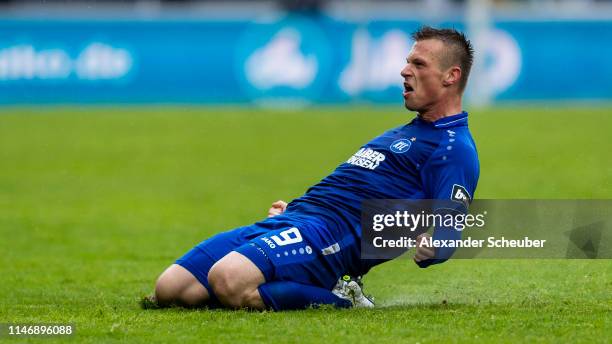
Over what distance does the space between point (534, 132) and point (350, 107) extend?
7373 mm

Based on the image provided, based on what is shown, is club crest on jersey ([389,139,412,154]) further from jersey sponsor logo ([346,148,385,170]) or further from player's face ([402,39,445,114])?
player's face ([402,39,445,114])

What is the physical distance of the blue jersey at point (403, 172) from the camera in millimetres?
6688

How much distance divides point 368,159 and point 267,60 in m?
20.0

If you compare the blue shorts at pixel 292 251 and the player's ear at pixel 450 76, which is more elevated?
the player's ear at pixel 450 76

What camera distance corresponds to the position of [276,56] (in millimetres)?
26844

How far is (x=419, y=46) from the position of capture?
7.00 metres

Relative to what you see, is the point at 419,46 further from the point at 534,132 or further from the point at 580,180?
the point at 534,132

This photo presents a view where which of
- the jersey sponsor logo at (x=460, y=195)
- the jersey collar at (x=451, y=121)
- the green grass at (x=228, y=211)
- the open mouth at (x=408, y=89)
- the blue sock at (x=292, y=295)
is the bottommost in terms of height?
the green grass at (x=228, y=211)

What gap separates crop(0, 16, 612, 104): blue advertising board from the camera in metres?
26.8

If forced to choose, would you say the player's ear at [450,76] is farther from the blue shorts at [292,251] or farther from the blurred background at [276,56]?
the blurred background at [276,56]

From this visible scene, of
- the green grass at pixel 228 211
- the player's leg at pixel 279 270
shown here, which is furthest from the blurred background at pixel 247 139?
the player's leg at pixel 279 270

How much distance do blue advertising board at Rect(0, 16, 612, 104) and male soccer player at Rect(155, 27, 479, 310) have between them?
65.1ft

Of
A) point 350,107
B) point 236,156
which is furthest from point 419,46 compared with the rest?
point 350,107

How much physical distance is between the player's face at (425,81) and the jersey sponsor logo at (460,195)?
1.92ft
